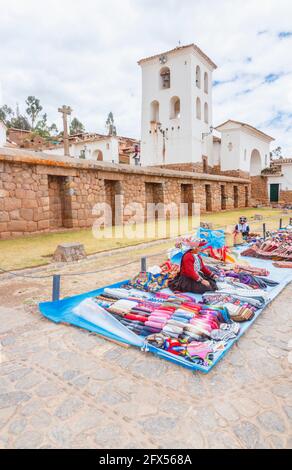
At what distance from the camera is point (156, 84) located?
1061 inches

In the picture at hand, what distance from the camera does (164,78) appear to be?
27031 millimetres

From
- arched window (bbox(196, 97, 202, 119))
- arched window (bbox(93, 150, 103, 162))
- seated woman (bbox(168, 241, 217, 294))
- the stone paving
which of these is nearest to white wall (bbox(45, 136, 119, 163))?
arched window (bbox(93, 150, 103, 162))

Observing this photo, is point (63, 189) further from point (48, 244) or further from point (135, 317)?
point (135, 317)

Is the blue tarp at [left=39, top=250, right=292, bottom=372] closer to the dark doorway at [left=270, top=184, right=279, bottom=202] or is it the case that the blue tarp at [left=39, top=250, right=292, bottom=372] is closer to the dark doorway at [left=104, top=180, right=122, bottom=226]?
the dark doorway at [left=104, top=180, right=122, bottom=226]

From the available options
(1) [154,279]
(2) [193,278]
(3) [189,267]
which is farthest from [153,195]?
(2) [193,278]

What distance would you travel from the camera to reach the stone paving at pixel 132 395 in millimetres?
1934

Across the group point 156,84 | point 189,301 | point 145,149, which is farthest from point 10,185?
point 156,84

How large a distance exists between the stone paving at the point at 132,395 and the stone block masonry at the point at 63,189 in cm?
631

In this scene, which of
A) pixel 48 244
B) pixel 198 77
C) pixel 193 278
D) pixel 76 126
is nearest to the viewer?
pixel 193 278

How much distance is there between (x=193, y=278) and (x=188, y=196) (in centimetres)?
1314

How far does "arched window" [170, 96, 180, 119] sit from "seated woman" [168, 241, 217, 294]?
24165 mm

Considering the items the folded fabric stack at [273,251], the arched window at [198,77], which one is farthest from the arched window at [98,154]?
the folded fabric stack at [273,251]

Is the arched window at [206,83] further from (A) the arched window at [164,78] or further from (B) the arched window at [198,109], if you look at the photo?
(A) the arched window at [164,78]

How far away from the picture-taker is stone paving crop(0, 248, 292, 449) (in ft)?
6.34
